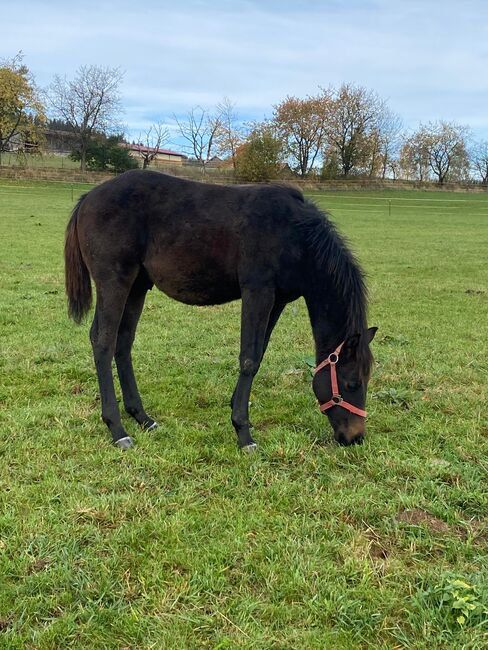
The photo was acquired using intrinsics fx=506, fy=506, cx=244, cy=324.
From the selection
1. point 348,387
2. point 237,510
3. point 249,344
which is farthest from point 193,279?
point 237,510

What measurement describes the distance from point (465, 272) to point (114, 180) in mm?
11137

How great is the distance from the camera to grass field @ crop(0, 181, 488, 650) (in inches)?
86.3

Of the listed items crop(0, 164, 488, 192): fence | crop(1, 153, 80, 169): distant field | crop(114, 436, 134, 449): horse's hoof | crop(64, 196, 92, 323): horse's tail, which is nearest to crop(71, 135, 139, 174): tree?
crop(0, 164, 488, 192): fence

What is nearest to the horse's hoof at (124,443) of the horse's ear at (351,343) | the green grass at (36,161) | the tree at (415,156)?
the horse's ear at (351,343)

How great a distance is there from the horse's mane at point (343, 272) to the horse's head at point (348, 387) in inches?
0.6

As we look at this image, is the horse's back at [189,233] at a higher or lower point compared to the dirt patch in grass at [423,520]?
higher

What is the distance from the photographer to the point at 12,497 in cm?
306

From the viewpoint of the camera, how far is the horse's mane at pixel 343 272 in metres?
3.80

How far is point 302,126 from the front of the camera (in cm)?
6562

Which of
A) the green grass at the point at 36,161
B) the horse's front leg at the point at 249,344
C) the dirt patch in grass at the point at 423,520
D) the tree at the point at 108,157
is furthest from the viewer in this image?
the tree at the point at 108,157

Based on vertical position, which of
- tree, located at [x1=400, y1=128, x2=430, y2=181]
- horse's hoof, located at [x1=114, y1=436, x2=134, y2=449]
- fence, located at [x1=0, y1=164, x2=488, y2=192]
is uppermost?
tree, located at [x1=400, y1=128, x2=430, y2=181]

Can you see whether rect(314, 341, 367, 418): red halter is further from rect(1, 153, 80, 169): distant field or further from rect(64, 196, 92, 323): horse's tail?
rect(1, 153, 80, 169): distant field

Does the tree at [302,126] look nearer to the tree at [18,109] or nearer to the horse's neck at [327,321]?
the tree at [18,109]

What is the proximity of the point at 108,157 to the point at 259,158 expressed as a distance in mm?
16393
